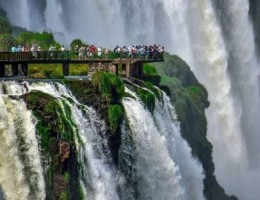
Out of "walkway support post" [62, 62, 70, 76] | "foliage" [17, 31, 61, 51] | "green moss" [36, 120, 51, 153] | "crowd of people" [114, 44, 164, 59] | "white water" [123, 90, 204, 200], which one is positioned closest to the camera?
"green moss" [36, 120, 51, 153]

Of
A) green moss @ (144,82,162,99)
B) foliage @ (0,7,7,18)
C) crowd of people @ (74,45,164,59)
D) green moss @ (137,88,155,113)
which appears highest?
foliage @ (0,7,7,18)

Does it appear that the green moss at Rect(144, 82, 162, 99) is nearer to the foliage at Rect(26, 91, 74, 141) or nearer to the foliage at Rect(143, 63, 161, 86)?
the foliage at Rect(143, 63, 161, 86)

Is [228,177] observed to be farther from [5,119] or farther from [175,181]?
[5,119]

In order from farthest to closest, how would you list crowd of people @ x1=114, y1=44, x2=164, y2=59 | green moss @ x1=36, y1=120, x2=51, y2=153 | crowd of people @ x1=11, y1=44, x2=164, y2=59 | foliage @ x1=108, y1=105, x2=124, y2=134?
crowd of people @ x1=114, y1=44, x2=164, y2=59 → crowd of people @ x1=11, y1=44, x2=164, y2=59 → foliage @ x1=108, y1=105, x2=124, y2=134 → green moss @ x1=36, y1=120, x2=51, y2=153

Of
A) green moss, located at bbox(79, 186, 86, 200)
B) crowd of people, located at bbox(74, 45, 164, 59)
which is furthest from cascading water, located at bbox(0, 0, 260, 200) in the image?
green moss, located at bbox(79, 186, 86, 200)

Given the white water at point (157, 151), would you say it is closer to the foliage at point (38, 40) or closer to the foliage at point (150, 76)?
the foliage at point (150, 76)

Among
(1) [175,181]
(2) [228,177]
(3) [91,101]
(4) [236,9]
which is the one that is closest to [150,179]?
(1) [175,181]

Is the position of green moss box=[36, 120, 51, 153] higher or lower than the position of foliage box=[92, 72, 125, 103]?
lower

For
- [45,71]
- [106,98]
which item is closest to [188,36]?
[45,71]
